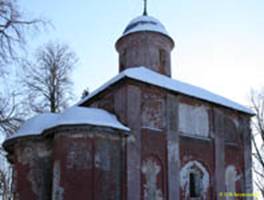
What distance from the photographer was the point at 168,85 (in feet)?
58.1

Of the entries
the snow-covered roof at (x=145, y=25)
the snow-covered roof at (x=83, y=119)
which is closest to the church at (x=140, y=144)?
the snow-covered roof at (x=83, y=119)

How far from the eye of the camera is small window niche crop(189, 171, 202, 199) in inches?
696

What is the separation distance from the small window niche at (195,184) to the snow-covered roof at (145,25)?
711 centimetres

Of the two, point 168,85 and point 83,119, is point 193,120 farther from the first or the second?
point 83,119

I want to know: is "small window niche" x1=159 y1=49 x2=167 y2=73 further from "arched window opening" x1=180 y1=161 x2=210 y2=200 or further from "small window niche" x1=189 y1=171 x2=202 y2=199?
"small window niche" x1=189 y1=171 x2=202 y2=199

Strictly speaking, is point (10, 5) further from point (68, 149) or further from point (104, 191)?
point (104, 191)

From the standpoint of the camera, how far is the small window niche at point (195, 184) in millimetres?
17688

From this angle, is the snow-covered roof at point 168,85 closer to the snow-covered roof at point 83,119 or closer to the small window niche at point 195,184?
the snow-covered roof at point 83,119

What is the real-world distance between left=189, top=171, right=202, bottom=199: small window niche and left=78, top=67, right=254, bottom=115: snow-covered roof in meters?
3.23

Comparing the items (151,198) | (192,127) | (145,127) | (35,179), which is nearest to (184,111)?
(192,127)

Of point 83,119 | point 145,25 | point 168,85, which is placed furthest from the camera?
point 145,25

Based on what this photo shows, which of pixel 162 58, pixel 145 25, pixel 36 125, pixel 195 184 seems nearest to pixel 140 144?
pixel 195 184

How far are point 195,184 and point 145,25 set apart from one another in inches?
316

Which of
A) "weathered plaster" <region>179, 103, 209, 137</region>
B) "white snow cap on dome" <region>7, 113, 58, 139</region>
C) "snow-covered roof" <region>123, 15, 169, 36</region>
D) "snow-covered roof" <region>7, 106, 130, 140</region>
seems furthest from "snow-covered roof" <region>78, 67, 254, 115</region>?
"snow-covered roof" <region>123, 15, 169, 36</region>
